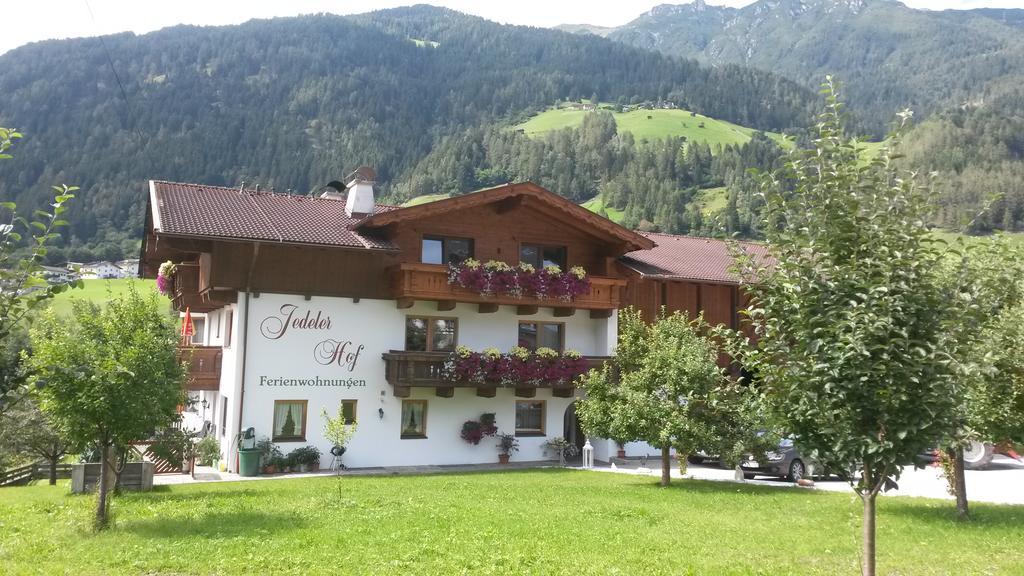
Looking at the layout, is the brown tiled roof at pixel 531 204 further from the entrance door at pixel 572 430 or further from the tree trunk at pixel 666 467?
the tree trunk at pixel 666 467

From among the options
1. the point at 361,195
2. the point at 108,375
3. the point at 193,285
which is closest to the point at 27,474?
the point at 193,285

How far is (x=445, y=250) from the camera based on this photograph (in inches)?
1009

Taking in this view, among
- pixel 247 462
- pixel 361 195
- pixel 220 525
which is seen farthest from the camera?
pixel 361 195

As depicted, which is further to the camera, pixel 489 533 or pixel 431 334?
pixel 431 334

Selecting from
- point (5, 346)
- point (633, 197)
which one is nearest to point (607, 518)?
point (5, 346)

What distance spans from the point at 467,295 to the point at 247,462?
26.5ft

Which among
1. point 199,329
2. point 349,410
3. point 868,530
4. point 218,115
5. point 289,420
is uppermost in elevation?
point 218,115

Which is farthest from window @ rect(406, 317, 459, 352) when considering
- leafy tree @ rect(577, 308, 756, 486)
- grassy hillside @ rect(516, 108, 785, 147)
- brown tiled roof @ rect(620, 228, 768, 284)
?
grassy hillside @ rect(516, 108, 785, 147)

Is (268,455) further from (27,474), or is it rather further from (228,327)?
(27,474)

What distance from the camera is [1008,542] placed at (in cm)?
1240

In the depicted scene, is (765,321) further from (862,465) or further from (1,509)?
(1,509)

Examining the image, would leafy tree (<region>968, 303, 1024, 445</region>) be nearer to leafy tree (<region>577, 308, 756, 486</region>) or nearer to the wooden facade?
leafy tree (<region>577, 308, 756, 486</region>)

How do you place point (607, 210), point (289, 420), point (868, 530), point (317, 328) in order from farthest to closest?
point (607, 210), point (317, 328), point (289, 420), point (868, 530)

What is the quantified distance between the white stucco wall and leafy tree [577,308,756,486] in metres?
6.20
